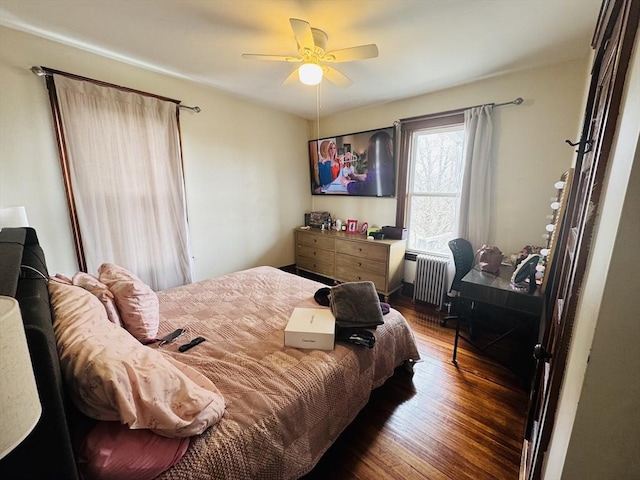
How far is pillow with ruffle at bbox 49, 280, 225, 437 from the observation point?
785 mm

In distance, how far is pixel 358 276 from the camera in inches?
135

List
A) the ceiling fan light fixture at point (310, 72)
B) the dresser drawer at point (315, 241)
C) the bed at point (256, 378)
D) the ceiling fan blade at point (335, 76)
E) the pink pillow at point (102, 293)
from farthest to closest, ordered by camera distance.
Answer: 1. the dresser drawer at point (315, 241)
2. the ceiling fan blade at point (335, 76)
3. the ceiling fan light fixture at point (310, 72)
4. the pink pillow at point (102, 293)
5. the bed at point (256, 378)

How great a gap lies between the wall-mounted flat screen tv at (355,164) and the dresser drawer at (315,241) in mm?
756

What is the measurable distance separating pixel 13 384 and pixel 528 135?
11.3 feet

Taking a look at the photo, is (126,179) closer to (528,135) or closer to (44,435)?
(44,435)

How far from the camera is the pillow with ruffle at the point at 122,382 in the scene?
785 millimetres

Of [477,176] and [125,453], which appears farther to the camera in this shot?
[477,176]

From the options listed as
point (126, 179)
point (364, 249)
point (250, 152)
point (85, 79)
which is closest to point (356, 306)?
point (364, 249)

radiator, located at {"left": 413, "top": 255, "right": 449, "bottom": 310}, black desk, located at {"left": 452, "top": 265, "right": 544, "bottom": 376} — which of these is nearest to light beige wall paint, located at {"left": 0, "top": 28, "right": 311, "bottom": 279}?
radiator, located at {"left": 413, "top": 255, "right": 449, "bottom": 310}

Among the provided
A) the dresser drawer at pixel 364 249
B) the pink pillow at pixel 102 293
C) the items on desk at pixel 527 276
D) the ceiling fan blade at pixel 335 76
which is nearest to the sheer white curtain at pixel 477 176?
the items on desk at pixel 527 276

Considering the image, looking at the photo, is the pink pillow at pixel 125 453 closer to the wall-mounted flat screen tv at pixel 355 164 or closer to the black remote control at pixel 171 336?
the black remote control at pixel 171 336

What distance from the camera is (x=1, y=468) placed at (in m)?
0.57

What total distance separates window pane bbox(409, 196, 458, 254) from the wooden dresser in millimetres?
216

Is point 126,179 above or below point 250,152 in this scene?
below
